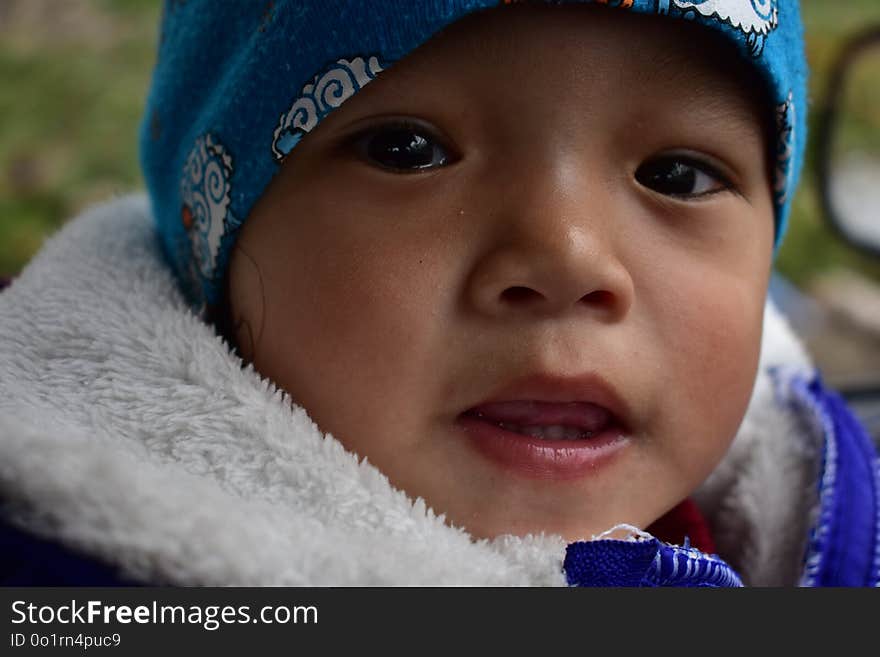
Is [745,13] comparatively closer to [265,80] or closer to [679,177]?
[679,177]

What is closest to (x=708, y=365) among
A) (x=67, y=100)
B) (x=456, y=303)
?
(x=456, y=303)

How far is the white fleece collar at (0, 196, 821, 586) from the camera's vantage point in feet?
1.79

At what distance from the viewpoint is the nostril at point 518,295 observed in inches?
27.0

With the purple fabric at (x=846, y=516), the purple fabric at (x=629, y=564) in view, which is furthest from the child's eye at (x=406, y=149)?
the purple fabric at (x=846, y=516)

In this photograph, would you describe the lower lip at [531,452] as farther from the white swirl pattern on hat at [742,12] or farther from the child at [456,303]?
the white swirl pattern on hat at [742,12]

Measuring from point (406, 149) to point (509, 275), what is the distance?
15cm

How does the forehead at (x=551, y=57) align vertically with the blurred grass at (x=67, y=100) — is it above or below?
below

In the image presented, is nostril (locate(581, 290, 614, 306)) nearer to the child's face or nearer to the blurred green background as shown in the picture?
the child's face

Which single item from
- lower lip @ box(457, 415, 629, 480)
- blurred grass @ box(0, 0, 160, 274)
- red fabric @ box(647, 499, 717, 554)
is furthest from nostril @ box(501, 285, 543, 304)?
blurred grass @ box(0, 0, 160, 274)

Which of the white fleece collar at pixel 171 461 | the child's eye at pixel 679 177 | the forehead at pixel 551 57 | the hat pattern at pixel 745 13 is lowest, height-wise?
the white fleece collar at pixel 171 461

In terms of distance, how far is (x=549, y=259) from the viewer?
0.67m

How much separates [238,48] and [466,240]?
0.31 meters

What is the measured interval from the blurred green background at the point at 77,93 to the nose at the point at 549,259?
1.13 metres

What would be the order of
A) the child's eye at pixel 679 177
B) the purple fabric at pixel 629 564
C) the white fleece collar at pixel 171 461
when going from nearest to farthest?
1. the white fleece collar at pixel 171 461
2. the purple fabric at pixel 629 564
3. the child's eye at pixel 679 177
